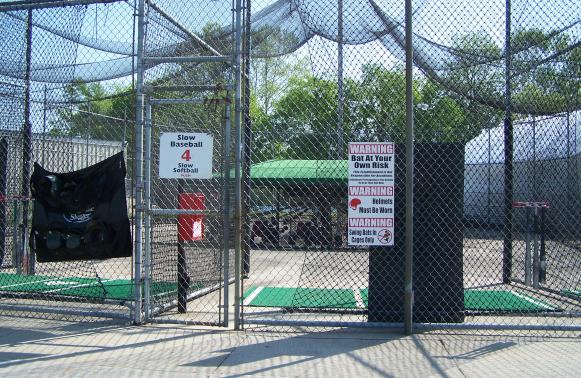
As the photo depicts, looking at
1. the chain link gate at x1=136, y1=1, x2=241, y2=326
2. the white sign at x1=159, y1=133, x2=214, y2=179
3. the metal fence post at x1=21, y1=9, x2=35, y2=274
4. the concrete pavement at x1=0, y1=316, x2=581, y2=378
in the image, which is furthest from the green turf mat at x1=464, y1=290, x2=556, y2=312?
the metal fence post at x1=21, y1=9, x2=35, y2=274

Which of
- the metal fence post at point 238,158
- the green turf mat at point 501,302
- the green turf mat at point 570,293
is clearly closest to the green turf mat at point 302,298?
the metal fence post at point 238,158

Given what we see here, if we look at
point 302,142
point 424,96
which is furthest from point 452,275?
point 302,142

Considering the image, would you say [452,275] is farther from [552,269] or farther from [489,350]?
[552,269]

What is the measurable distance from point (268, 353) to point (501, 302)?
417cm

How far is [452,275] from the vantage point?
247 inches

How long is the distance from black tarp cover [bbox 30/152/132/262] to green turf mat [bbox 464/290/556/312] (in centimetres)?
466

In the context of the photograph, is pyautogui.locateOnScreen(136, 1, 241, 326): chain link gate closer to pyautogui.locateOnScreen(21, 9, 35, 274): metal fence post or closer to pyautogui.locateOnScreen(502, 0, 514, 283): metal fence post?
pyautogui.locateOnScreen(21, 9, 35, 274): metal fence post

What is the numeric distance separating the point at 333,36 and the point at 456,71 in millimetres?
1627

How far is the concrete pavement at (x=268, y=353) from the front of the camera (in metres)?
4.89

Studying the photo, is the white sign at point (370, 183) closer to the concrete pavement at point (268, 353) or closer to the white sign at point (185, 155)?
the concrete pavement at point (268, 353)

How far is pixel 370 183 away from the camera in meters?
5.94

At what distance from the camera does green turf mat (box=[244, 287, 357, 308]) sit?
A: 7586 mm

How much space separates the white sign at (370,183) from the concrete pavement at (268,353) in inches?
48.8

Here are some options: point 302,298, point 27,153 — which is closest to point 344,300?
point 302,298
